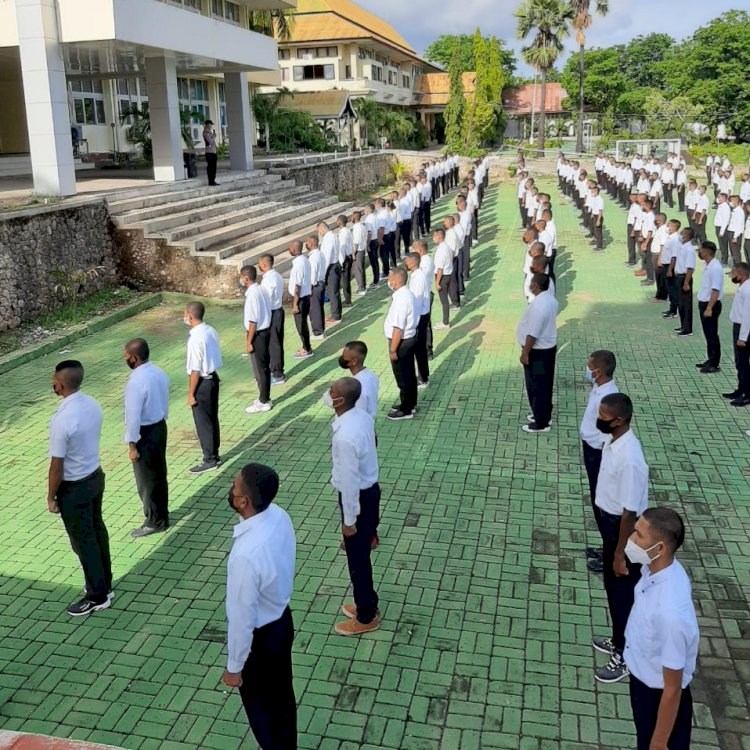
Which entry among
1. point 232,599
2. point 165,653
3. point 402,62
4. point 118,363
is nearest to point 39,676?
point 165,653

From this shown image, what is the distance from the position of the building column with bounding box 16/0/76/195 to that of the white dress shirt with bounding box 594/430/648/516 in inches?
460

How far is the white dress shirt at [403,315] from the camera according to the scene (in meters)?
7.47

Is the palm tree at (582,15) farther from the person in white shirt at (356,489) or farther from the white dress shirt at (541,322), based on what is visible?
the person in white shirt at (356,489)

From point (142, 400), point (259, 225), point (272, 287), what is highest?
point (259, 225)

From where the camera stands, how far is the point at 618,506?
4.10 metres

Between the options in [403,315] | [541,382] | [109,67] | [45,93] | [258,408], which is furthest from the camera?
[109,67]

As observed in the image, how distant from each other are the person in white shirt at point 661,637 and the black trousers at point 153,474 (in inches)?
→ 141

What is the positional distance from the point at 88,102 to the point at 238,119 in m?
5.87

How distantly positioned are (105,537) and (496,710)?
2.65m

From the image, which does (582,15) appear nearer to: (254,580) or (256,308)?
(256,308)

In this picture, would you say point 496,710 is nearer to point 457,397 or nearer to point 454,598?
point 454,598

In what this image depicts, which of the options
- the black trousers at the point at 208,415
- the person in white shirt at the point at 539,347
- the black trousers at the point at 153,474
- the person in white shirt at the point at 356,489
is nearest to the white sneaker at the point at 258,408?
the black trousers at the point at 208,415

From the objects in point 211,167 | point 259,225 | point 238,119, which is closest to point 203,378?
point 259,225

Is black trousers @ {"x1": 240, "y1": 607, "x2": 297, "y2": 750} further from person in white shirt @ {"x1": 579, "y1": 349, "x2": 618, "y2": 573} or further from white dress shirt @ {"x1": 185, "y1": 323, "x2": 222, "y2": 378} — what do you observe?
white dress shirt @ {"x1": 185, "y1": 323, "x2": 222, "y2": 378}
